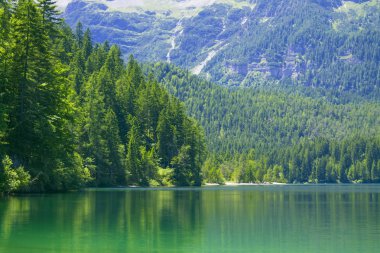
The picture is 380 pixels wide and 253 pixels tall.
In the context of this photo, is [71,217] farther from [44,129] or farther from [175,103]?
[175,103]

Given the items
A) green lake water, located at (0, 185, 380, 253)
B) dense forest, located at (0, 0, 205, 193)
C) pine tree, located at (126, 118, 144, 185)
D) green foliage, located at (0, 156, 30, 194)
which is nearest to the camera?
green lake water, located at (0, 185, 380, 253)

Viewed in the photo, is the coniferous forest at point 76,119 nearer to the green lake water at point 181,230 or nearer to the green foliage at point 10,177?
the green foliage at point 10,177

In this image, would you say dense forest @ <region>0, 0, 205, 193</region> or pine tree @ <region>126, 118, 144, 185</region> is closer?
→ dense forest @ <region>0, 0, 205, 193</region>

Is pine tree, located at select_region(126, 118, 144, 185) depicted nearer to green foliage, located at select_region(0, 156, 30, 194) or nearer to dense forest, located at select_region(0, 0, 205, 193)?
dense forest, located at select_region(0, 0, 205, 193)

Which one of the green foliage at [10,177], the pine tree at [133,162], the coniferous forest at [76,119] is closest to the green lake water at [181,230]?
the green foliage at [10,177]

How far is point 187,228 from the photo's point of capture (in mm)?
34125

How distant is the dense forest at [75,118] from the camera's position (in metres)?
68.2

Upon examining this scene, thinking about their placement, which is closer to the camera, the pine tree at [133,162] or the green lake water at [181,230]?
the green lake water at [181,230]

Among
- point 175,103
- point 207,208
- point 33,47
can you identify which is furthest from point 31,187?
point 175,103

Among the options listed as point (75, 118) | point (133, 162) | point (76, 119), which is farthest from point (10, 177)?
point (133, 162)

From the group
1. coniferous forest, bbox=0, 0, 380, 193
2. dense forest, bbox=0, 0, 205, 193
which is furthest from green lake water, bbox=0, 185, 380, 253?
coniferous forest, bbox=0, 0, 380, 193

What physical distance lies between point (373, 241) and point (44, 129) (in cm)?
4599

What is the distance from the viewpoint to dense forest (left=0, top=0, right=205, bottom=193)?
68.2m

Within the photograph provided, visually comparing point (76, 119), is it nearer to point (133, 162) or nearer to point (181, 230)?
point (133, 162)
